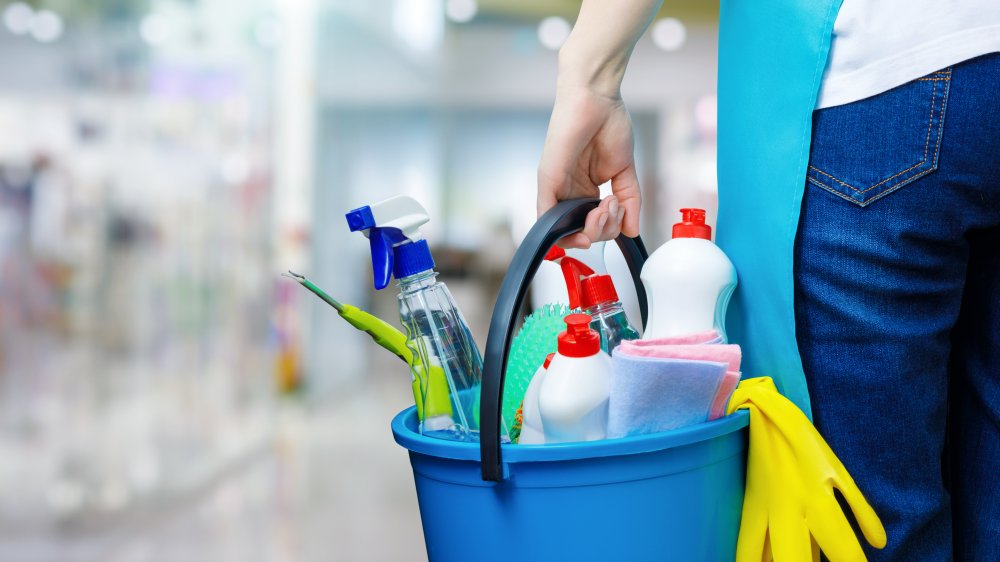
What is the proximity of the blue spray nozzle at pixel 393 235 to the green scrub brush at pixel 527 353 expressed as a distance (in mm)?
142

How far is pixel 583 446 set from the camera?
610 mm

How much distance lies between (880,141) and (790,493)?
0.29 meters

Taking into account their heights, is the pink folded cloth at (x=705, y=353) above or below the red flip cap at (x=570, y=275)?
below

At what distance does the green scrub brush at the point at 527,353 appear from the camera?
32.2 inches

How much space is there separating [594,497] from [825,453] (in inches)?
7.5

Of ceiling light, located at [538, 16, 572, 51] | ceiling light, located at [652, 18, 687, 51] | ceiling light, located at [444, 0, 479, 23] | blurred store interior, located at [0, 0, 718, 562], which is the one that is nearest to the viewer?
blurred store interior, located at [0, 0, 718, 562]

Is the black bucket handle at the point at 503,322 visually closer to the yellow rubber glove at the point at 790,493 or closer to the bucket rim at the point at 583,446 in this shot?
the bucket rim at the point at 583,446

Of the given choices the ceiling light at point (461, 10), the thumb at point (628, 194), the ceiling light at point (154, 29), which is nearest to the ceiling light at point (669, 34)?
the ceiling light at point (461, 10)

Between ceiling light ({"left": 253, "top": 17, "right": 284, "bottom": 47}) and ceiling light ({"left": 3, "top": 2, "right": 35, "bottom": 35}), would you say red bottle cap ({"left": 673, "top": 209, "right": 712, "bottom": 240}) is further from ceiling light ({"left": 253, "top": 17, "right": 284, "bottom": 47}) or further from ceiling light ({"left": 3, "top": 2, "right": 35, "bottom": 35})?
ceiling light ({"left": 253, "top": 17, "right": 284, "bottom": 47})

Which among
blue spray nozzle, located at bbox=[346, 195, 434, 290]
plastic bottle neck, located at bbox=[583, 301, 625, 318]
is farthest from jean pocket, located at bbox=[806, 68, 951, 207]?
blue spray nozzle, located at bbox=[346, 195, 434, 290]

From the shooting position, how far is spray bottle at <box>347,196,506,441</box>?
722 mm

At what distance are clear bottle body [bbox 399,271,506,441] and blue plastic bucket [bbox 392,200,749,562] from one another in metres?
0.08

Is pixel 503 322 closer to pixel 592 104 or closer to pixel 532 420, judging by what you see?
pixel 532 420

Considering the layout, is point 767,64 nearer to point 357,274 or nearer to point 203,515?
point 203,515
